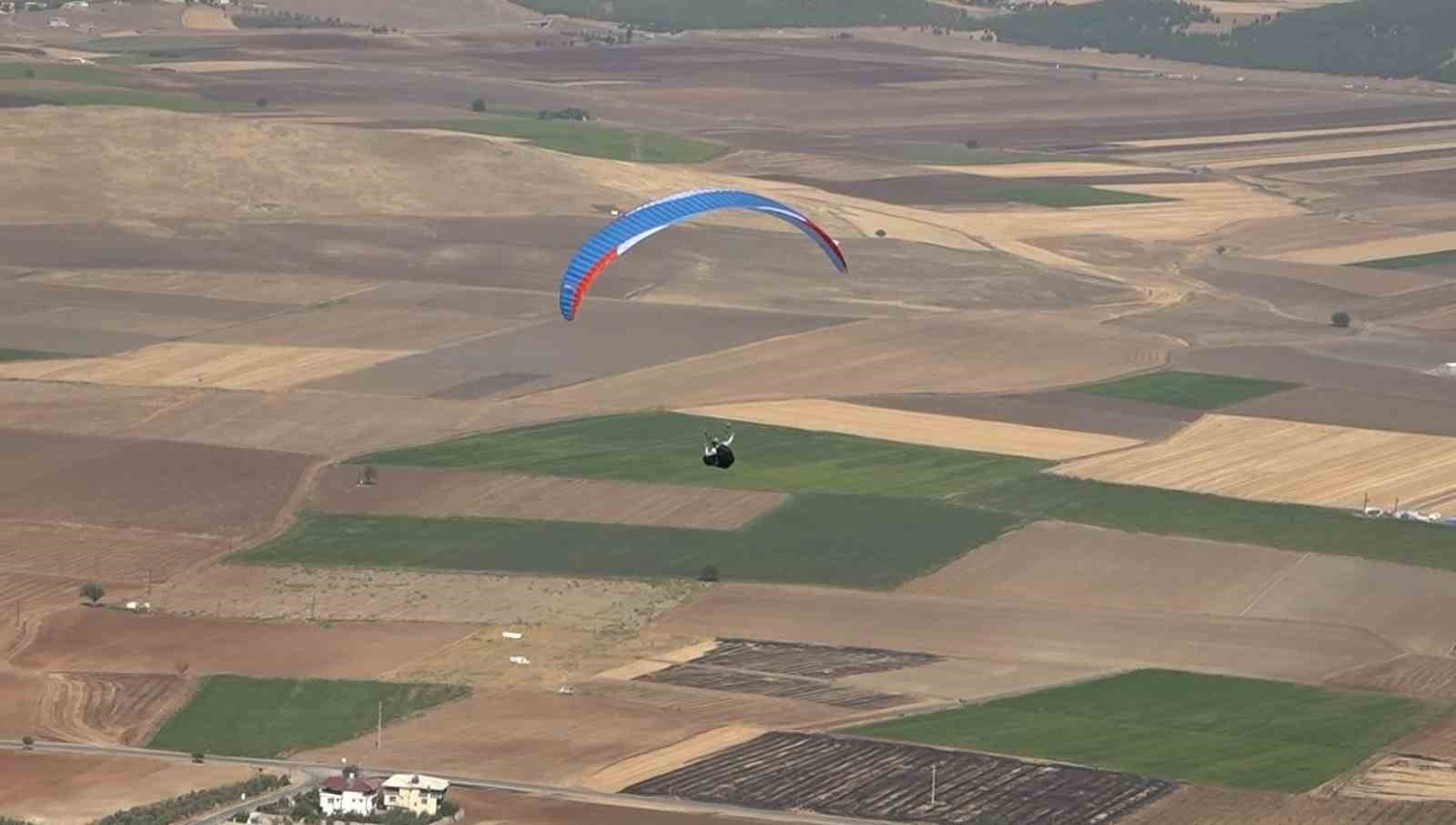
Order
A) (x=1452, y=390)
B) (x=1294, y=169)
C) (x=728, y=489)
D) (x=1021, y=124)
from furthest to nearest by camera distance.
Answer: (x=1021, y=124), (x=1294, y=169), (x=1452, y=390), (x=728, y=489)

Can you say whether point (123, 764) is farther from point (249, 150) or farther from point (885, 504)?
point (249, 150)

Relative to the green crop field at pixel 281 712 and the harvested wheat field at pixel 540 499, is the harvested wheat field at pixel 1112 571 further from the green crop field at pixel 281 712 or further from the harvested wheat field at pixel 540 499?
the green crop field at pixel 281 712

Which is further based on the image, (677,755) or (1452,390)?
(1452,390)

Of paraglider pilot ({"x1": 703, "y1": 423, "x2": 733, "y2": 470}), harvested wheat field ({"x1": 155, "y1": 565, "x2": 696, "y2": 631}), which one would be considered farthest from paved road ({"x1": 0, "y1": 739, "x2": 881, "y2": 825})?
harvested wheat field ({"x1": 155, "y1": 565, "x2": 696, "y2": 631})

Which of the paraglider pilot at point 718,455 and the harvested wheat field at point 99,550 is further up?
the paraglider pilot at point 718,455

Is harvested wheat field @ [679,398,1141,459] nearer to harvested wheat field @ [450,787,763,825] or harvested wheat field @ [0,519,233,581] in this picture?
harvested wheat field @ [0,519,233,581]

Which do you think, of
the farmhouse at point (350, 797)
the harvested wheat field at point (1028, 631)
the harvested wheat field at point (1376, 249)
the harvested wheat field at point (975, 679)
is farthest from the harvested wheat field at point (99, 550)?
the harvested wheat field at point (1376, 249)

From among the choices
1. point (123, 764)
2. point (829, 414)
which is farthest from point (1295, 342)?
point (123, 764)
